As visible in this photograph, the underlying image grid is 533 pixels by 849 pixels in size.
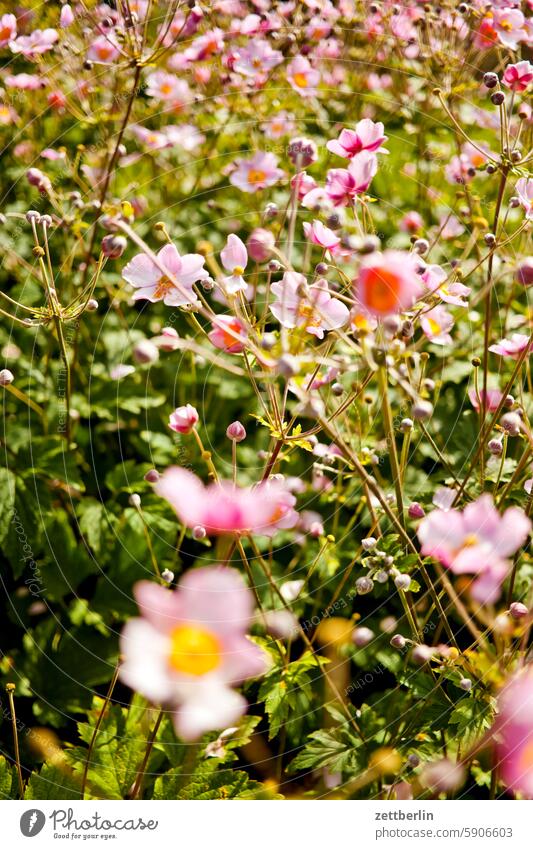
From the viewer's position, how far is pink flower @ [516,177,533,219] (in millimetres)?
855

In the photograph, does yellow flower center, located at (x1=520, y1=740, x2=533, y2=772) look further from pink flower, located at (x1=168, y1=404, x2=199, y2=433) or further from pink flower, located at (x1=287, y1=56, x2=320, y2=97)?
pink flower, located at (x1=287, y1=56, x2=320, y2=97)

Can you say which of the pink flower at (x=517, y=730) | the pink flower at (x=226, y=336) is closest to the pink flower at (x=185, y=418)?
the pink flower at (x=226, y=336)

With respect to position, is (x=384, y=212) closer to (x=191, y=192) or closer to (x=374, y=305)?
(x=191, y=192)

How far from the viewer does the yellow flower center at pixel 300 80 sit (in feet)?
4.50

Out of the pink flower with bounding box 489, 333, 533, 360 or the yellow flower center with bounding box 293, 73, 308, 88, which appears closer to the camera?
the pink flower with bounding box 489, 333, 533, 360

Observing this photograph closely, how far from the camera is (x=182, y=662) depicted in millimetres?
593

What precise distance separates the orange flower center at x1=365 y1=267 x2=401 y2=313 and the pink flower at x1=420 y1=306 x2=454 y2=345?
0.26 m

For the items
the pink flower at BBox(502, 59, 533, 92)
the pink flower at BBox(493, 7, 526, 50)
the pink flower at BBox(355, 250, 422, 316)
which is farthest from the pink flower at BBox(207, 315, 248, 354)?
the pink flower at BBox(493, 7, 526, 50)

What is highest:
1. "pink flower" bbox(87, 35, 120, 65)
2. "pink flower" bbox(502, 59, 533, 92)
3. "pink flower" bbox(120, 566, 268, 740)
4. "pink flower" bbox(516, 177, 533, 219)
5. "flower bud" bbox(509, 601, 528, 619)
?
"pink flower" bbox(87, 35, 120, 65)

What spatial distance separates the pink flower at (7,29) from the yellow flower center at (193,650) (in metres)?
1.14
